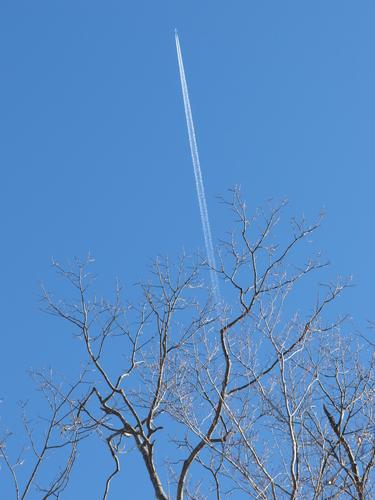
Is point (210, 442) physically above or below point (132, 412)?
below

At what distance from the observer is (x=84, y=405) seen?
10.1 meters

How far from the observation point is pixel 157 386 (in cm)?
965

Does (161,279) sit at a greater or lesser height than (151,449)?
greater

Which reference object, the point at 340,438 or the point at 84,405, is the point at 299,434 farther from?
the point at 84,405

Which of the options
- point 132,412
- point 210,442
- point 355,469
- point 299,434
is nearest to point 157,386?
point 132,412

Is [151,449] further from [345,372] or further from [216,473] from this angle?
[345,372]

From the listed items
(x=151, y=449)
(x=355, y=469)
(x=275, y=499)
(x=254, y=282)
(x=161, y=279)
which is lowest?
(x=275, y=499)

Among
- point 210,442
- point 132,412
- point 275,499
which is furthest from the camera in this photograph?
point 132,412

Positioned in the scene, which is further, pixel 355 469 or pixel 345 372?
pixel 345 372

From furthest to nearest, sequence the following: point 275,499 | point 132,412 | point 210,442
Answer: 1. point 132,412
2. point 210,442
3. point 275,499

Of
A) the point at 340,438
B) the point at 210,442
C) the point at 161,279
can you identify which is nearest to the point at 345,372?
the point at 340,438

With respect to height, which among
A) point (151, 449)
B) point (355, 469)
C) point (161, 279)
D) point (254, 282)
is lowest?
point (355, 469)

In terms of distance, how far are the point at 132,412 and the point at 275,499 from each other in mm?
2132

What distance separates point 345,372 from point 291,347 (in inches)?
35.0
